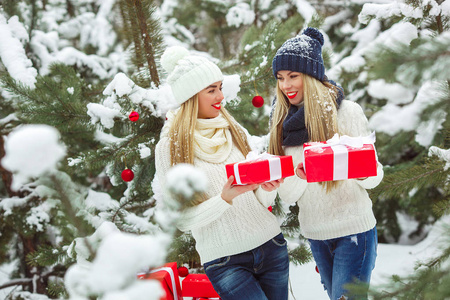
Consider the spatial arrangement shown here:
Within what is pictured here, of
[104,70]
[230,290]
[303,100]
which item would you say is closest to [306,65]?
[303,100]

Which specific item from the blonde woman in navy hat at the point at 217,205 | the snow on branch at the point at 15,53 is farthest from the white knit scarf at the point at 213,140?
the snow on branch at the point at 15,53

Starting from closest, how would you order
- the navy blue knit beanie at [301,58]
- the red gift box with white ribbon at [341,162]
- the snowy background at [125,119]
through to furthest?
the snowy background at [125,119] → the red gift box with white ribbon at [341,162] → the navy blue knit beanie at [301,58]

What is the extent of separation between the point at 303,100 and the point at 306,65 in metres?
0.21

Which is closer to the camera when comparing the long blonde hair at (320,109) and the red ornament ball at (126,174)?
the long blonde hair at (320,109)

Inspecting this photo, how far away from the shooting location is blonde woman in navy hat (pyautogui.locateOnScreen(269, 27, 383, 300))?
81.3 inches

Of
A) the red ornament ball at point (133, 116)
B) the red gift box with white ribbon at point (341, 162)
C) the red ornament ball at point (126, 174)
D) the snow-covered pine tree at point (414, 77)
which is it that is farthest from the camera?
the red ornament ball at point (126, 174)

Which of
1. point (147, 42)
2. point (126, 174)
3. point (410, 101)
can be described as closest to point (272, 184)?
point (410, 101)

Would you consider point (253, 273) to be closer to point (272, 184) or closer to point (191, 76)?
point (272, 184)

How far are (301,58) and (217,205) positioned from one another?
950 millimetres

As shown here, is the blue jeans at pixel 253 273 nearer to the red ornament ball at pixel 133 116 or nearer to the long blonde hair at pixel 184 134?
the long blonde hair at pixel 184 134

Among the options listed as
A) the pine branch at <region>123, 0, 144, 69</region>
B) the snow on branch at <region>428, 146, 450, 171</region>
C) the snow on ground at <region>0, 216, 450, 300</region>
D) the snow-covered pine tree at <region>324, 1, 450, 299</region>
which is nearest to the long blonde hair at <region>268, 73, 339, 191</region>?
the snow-covered pine tree at <region>324, 1, 450, 299</region>

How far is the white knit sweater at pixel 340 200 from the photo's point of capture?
6.83 ft

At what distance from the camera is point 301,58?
2150 millimetres

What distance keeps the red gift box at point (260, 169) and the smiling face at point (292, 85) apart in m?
0.54
